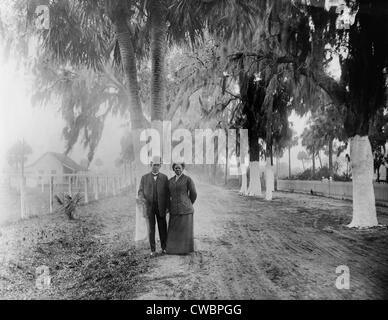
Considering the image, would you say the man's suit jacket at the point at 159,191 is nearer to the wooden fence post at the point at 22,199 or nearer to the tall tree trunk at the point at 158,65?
the tall tree trunk at the point at 158,65

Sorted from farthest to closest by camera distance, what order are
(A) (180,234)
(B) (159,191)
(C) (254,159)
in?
(C) (254,159), (A) (180,234), (B) (159,191)

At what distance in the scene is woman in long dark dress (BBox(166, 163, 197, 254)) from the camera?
689cm

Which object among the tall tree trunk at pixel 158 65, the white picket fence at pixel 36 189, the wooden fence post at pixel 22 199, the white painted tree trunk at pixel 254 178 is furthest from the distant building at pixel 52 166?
the white painted tree trunk at pixel 254 178

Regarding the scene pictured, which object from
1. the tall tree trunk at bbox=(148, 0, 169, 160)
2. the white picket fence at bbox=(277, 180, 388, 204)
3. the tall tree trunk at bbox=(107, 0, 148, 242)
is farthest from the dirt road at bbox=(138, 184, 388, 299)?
the tall tree trunk at bbox=(148, 0, 169, 160)

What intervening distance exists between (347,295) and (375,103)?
5.51m

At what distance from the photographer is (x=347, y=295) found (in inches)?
199

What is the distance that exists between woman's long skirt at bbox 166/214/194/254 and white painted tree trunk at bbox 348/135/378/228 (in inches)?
189

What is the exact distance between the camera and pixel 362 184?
9781 millimetres

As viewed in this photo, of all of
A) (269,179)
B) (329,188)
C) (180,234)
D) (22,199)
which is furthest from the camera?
(269,179)

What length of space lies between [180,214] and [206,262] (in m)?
0.92

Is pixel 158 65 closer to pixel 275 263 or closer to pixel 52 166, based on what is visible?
pixel 275 263

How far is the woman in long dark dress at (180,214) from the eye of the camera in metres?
6.89

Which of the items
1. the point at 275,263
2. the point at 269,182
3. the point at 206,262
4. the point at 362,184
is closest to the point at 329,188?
the point at 269,182

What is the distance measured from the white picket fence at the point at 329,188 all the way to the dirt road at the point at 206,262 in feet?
6.76
